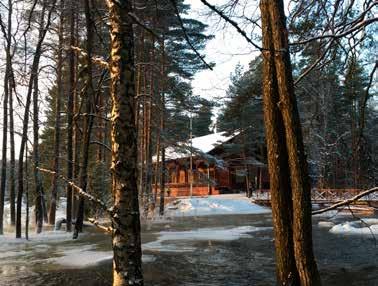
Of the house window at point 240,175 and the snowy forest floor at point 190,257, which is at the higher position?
the house window at point 240,175

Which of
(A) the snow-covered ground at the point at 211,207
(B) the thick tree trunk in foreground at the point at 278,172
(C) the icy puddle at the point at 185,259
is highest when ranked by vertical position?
(B) the thick tree trunk in foreground at the point at 278,172

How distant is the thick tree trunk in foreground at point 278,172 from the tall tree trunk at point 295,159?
0.43 feet

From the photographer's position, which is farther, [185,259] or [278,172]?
[185,259]

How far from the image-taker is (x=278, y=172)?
5750 mm

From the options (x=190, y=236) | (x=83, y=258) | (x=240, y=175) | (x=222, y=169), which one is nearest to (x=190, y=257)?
(x=83, y=258)

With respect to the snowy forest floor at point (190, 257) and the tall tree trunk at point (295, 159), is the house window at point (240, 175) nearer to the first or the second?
the snowy forest floor at point (190, 257)

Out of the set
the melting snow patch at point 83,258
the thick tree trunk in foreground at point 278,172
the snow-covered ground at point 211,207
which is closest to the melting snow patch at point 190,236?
the melting snow patch at point 83,258

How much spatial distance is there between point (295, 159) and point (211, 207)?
31417 millimetres

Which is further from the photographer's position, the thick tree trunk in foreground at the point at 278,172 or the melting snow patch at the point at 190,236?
the melting snow patch at the point at 190,236

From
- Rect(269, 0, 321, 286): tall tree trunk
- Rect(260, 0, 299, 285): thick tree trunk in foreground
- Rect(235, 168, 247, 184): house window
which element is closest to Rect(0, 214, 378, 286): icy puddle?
Rect(260, 0, 299, 285): thick tree trunk in foreground

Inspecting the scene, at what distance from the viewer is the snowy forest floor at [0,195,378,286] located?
1031 cm

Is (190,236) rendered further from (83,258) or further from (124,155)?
(124,155)

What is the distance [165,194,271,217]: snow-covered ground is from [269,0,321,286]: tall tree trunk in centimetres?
2811

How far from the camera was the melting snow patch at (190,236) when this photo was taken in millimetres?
15570
